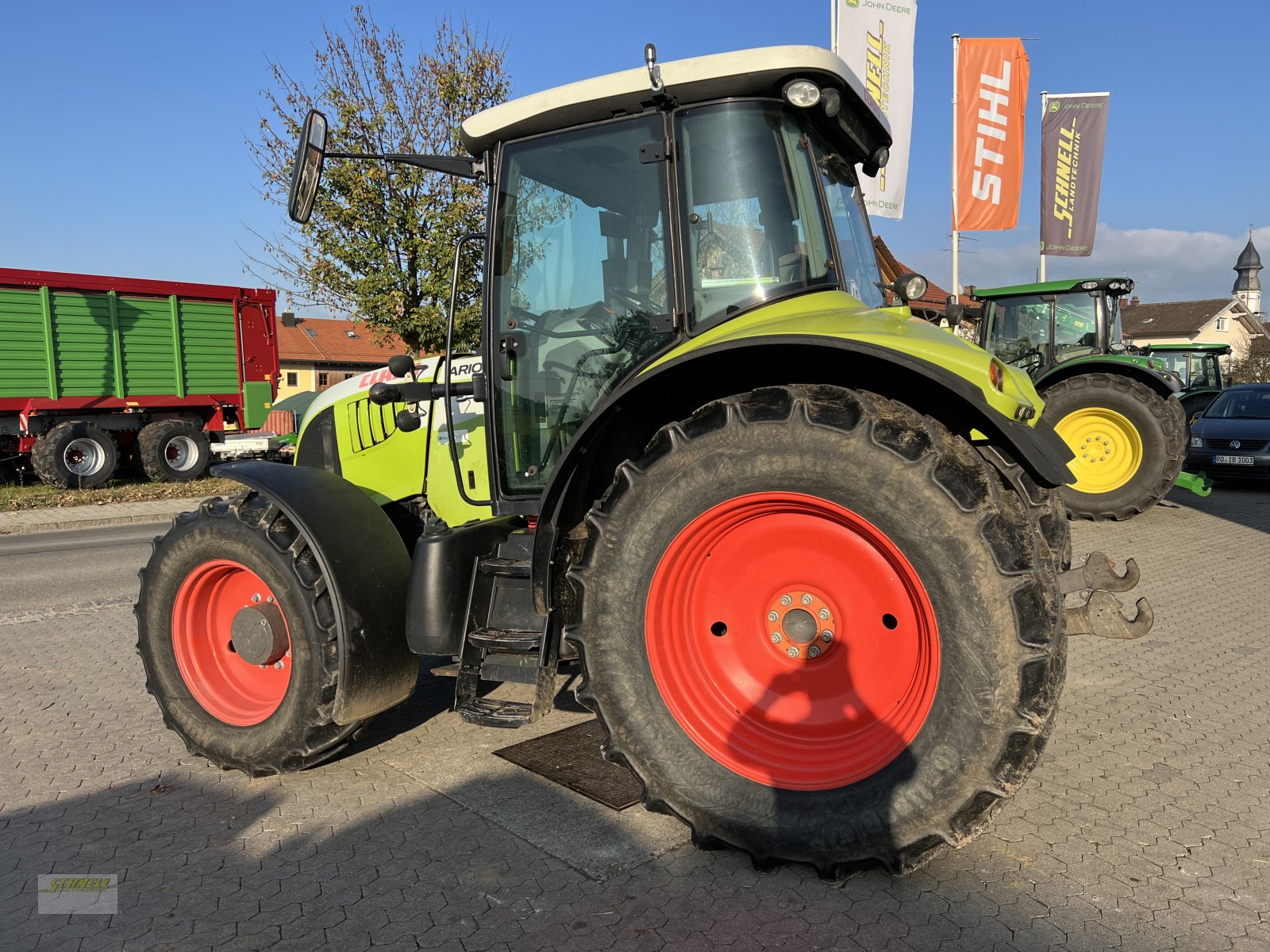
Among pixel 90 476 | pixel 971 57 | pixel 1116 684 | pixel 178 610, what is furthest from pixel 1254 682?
pixel 90 476

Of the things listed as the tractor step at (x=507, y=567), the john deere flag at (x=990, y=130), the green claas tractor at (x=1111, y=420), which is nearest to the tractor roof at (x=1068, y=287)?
the green claas tractor at (x=1111, y=420)

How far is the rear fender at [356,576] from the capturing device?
3.11 metres

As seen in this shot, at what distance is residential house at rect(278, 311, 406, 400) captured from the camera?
138 feet

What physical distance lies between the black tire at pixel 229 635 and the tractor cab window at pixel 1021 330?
377 inches

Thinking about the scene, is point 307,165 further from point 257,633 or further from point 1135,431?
point 1135,431

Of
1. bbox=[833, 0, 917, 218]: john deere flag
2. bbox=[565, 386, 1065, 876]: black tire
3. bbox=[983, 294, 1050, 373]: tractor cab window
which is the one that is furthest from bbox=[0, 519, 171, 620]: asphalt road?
bbox=[983, 294, 1050, 373]: tractor cab window

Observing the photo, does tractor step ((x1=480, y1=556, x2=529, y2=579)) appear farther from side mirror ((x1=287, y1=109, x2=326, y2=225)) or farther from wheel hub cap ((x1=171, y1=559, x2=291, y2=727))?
side mirror ((x1=287, y1=109, x2=326, y2=225))

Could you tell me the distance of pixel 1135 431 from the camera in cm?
938

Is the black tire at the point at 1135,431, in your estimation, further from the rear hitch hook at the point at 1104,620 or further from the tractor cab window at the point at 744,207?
the tractor cab window at the point at 744,207

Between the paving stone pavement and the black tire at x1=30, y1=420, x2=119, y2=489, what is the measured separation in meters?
11.1

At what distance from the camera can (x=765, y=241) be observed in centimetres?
295

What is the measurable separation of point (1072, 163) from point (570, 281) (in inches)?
668

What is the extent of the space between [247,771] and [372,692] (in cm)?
61

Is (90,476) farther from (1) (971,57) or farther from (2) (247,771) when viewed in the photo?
(1) (971,57)
